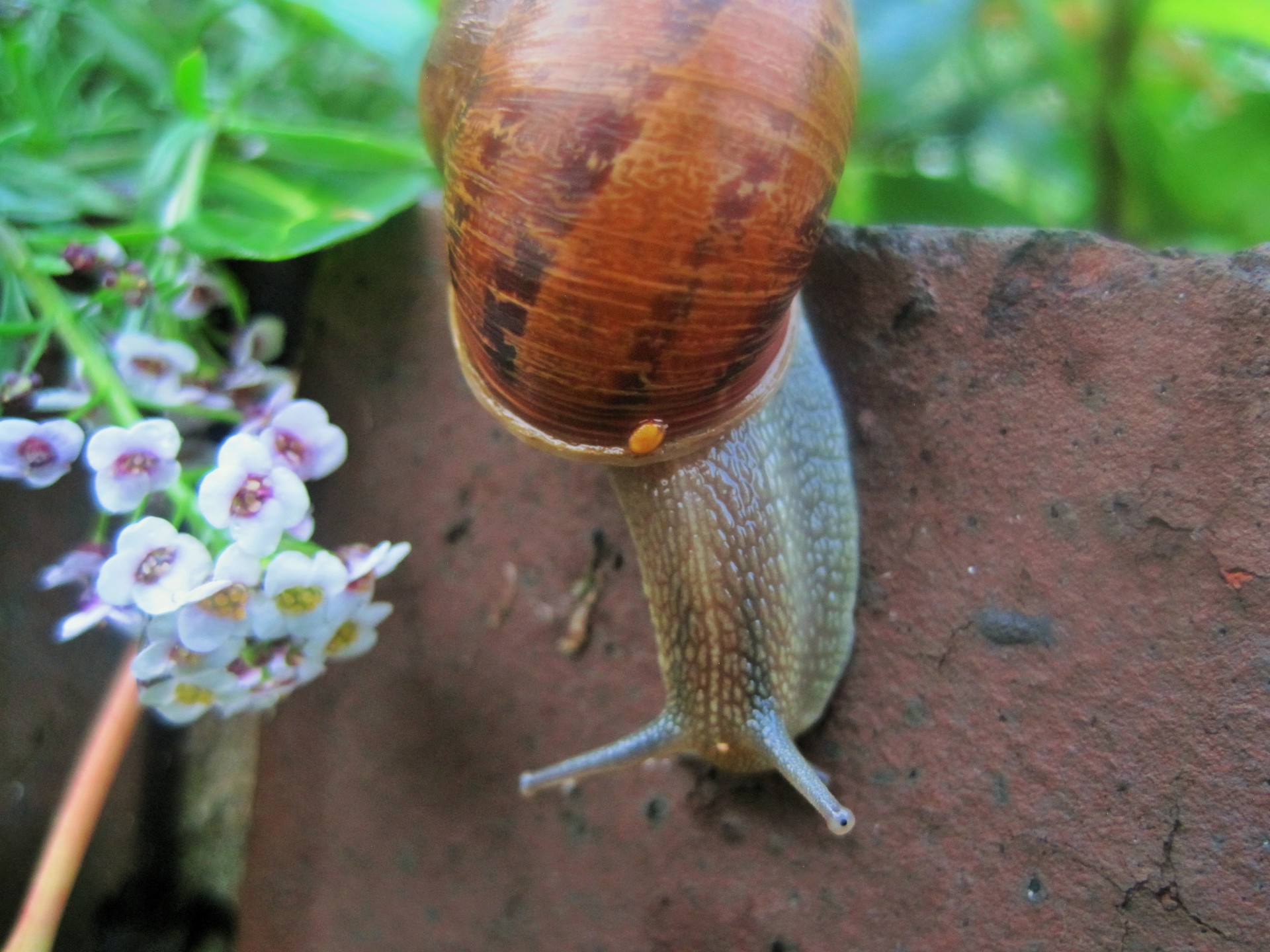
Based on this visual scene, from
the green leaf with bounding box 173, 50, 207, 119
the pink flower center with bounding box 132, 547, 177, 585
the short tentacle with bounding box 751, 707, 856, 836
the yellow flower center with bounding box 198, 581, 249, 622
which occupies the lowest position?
the short tentacle with bounding box 751, 707, 856, 836

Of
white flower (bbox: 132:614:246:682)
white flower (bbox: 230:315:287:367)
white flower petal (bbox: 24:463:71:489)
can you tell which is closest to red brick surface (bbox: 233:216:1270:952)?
white flower (bbox: 230:315:287:367)

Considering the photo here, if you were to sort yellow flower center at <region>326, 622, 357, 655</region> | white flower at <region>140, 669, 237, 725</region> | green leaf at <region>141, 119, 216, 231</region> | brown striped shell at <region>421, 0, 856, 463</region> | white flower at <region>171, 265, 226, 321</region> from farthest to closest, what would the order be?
green leaf at <region>141, 119, 216, 231</region>, white flower at <region>171, 265, 226, 321</region>, yellow flower center at <region>326, 622, 357, 655</region>, white flower at <region>140, 669, 237, 725</region>, brown striped shell at <region>421, 0, 856, 463</region>

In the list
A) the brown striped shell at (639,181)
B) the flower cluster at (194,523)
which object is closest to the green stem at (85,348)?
the flower cluster at (194,523)

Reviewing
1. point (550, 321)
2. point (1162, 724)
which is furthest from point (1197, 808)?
point (550, 321)

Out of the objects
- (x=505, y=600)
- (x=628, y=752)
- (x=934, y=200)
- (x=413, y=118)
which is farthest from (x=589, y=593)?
(x=413, y=118)

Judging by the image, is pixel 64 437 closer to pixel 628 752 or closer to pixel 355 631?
pixel 355 631

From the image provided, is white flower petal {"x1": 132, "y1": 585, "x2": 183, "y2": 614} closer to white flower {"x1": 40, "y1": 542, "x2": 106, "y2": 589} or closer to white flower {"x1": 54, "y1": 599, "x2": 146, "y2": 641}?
white flower {"x1": 54, "y1": 599, "x2": 146, "y2": 641}

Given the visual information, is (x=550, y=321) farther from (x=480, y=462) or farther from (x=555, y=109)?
(x=480, y=462)
